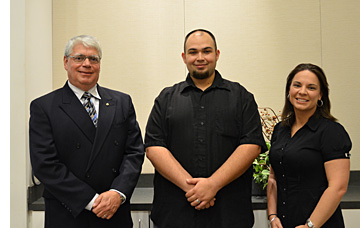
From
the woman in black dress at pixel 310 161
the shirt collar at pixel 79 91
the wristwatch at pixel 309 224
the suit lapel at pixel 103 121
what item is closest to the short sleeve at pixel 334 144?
the woman in black dress at pixel 310 161

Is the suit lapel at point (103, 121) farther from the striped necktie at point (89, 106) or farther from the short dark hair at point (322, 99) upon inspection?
the short dark hair at point (322, 99)

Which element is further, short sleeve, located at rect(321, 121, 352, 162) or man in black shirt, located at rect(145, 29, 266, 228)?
man in black shirt, located at rect(145, 29, 266, 228)

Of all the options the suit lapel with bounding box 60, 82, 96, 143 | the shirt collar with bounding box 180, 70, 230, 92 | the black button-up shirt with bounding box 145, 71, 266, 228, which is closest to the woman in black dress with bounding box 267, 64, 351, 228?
the black button-up shirt with bounding box 145, 71, 266, 228

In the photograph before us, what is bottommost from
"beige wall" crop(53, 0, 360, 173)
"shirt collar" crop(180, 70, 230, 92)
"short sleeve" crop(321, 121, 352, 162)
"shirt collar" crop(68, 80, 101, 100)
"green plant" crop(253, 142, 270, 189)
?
"green plant" crop(253, 142, 270, 189)

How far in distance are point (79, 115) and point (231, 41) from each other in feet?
4.94

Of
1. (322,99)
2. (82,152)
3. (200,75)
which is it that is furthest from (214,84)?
(82,152)

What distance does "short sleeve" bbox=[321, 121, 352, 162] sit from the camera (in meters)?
1.83

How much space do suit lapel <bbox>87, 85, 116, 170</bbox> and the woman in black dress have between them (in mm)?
870

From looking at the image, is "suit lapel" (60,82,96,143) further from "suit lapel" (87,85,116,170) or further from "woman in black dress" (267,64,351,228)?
"woman in black dress" (267,64,351,228)

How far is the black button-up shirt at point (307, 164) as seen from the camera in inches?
73.0

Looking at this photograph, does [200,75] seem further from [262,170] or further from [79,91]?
[262,170]

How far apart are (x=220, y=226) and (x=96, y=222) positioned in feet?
2.07

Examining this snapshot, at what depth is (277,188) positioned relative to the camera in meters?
2.04

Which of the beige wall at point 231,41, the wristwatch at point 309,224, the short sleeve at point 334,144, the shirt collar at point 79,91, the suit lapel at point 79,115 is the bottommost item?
the wristwatch at point 309,224
